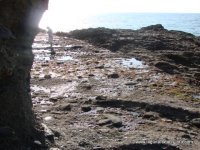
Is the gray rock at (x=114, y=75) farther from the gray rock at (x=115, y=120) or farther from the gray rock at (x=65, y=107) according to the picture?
the gray rock at (x=115, y=120)

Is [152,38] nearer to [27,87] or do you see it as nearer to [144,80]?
[144,80]

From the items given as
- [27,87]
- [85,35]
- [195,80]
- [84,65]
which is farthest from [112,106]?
[85,35]

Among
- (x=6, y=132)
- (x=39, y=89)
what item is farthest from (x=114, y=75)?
(x=6, y=132)

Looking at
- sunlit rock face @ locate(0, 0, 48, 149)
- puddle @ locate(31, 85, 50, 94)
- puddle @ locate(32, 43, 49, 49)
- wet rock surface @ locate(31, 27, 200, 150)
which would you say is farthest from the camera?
puddle @ locate(32, 43, 49, 49)

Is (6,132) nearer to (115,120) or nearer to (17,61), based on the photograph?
(17,61)

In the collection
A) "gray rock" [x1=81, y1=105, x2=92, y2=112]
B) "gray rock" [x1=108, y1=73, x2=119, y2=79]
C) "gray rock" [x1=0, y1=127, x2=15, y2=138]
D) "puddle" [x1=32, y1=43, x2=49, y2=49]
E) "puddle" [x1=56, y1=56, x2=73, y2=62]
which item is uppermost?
"puddle" [x1=32, y1=43, x2=49, y2=49]

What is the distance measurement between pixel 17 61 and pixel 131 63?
15.1 metres

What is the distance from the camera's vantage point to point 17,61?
350 inches

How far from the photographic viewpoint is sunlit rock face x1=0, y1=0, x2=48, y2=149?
332 inches

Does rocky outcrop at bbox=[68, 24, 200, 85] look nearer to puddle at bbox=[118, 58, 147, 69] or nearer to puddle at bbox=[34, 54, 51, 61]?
puddle at bbox=[118, 58, 147, 69]

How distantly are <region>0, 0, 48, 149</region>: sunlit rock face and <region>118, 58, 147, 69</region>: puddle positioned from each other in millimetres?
13146

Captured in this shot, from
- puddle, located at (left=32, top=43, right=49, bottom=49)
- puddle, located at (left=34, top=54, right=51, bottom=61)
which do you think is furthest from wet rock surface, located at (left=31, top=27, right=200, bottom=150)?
puddle, located at (left=32, top=43, right=49, bottom=49)

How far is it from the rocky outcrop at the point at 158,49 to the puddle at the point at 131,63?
1.94ft

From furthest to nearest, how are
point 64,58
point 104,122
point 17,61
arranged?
point 64,58 → point 104,122 → point 17,61
